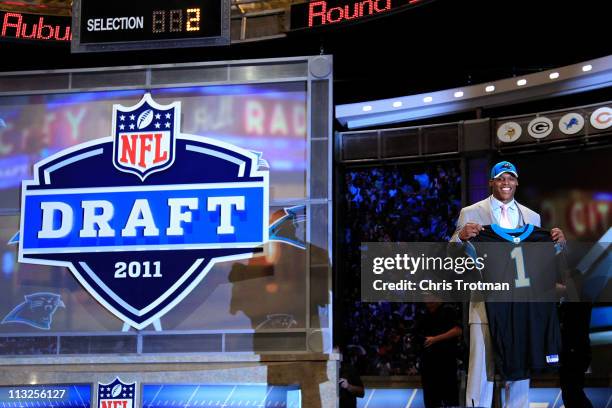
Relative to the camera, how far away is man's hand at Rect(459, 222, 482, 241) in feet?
17.3

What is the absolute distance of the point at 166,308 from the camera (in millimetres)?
6348

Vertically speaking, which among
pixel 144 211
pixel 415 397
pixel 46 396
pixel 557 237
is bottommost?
pixel 415 397

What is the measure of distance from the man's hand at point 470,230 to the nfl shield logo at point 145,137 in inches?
95.0

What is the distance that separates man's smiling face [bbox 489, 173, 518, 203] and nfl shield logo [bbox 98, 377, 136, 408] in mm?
2912

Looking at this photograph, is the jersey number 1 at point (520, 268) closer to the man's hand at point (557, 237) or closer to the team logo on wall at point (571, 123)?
the man's hand at point (557, 237)

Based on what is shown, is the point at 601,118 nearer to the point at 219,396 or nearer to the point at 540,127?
the point at 540,127

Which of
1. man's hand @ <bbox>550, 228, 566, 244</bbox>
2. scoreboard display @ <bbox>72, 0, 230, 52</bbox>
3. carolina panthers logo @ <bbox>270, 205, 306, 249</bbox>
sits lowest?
man's hand @ <bbox>550, 228, 566, 244</bbox>

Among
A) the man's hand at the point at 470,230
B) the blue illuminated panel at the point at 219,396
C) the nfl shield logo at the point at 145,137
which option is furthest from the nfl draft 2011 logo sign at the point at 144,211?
the man's hand at the point at 470,230

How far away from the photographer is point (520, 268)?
17.7 feet

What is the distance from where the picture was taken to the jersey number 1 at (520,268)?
534 cm

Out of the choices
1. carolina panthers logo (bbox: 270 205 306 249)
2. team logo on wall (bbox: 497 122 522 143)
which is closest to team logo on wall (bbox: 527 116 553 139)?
team logo on wall (bbox: 497 122 522 143)

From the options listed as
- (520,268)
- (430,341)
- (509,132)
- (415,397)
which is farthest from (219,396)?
(509,132)

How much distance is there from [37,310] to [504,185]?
12.1ft

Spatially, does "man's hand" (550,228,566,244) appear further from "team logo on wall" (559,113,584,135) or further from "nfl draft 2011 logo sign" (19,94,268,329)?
"team logo on wall" (559,113,584,135)
